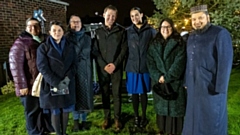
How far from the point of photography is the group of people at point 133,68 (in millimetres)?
2641

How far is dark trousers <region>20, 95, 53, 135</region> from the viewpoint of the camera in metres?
3.48

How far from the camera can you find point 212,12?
7.21 meters

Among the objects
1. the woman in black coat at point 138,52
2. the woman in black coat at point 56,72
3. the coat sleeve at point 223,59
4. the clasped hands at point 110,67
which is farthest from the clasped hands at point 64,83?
the coat sleeve at point 223,59

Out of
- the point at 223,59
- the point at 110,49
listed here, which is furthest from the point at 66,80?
the point at 223,59

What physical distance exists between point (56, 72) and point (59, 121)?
70cm

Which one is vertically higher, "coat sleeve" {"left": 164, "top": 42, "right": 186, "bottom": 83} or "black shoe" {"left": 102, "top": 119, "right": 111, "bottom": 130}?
"coat sleeve" {"left": 164, "top": 42, "right": 186, "bottom": 83}

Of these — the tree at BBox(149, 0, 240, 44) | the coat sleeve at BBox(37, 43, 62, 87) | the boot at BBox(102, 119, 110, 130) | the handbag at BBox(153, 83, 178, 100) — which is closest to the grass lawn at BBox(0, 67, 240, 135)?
the boot at BBox(102, 119, 110, 130)

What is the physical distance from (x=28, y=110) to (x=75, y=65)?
0.99m

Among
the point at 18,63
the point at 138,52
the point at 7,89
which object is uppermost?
the point at 138,52

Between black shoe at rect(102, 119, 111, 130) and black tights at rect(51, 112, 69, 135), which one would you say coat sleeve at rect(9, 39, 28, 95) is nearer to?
black tights at rect(51, 112, 69, 135)

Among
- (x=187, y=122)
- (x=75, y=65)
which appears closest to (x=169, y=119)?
(x=187, y=122)

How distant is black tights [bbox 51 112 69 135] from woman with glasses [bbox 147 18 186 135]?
4.16 ft

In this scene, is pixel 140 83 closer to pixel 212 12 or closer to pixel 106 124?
pixel 106 124

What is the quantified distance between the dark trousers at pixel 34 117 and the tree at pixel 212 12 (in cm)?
514
